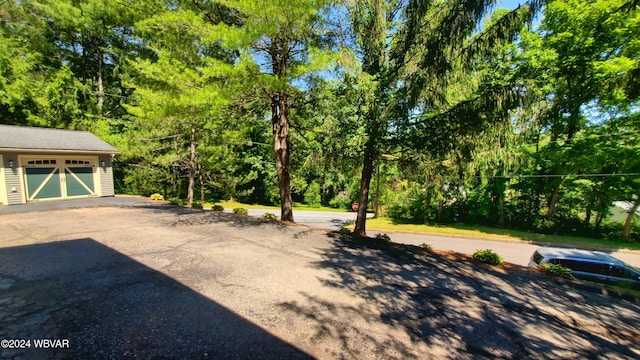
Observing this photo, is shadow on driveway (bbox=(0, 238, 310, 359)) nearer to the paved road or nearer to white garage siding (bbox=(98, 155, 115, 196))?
white garage siding (bbox=(98, 155, 115, 196))

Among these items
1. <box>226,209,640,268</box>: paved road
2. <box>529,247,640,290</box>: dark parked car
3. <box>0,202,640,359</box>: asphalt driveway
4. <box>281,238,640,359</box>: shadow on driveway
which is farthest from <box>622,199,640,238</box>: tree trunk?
<box>281,238,640,359</box>: shadow on driveway

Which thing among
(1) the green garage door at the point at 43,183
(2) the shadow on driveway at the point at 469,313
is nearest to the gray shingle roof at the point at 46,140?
(1) the green garage door at the point at 43,183

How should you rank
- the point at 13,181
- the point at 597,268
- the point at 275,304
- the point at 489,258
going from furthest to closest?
the point at 13,181
the point at 597,268
the point at 489,258
the point at 275,304

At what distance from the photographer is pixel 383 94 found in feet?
23.5

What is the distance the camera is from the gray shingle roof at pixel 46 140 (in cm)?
1153

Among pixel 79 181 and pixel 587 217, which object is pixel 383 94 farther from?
pixel 587 217

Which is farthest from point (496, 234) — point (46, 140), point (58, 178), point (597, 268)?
point (46, 140)

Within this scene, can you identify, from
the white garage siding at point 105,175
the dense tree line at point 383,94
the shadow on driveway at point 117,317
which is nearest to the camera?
the shadow on driveway at point 117,317

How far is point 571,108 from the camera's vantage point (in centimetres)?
1535

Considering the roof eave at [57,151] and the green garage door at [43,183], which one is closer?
the roof eave at [57,151]

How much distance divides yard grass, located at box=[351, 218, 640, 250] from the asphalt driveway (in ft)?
39.5

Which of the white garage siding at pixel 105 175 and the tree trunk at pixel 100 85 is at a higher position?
the tree trunk at pixel 100 85

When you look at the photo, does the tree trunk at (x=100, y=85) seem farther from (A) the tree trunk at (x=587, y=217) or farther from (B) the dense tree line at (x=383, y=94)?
(A) the tree trunk at (x=587, y=217)

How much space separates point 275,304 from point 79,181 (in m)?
15.3
